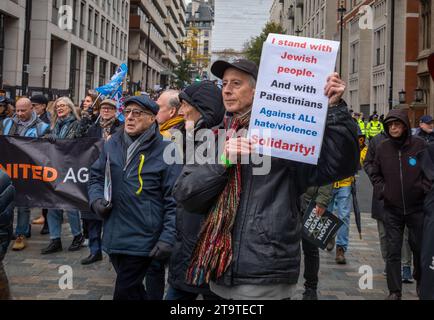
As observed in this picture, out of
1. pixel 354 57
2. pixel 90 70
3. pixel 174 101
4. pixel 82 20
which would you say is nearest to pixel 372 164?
pixel 174 101

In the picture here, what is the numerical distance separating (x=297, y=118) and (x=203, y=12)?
181065 mm

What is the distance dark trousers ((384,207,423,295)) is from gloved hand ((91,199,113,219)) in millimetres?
3221

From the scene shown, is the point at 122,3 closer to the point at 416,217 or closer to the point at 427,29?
the point at 427,29

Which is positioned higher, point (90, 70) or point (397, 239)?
point (90, 70)

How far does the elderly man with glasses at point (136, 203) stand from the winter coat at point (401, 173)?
2693 mm

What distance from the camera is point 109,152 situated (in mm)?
4285

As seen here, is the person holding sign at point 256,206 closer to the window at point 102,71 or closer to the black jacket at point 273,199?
the black jacket at point 273,199

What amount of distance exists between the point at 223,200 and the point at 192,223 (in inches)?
25.2

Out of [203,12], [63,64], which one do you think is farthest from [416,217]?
[203,12]

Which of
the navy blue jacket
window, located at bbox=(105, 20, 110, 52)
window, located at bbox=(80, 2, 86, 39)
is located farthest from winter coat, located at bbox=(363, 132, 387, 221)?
window, located at bbox=(105, 20, 110, 52)

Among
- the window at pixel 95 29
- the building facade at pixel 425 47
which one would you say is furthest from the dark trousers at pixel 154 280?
the window at pixel 95 29

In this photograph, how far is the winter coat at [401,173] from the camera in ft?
18.5

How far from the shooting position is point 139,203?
13.6 feet

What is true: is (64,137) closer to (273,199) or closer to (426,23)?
(273,199)
